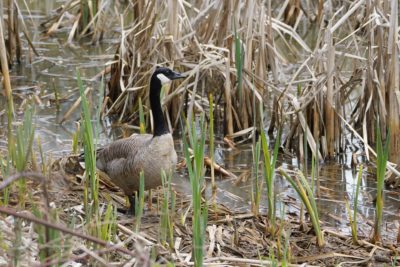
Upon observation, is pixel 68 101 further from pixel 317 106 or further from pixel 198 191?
pixel 198 191

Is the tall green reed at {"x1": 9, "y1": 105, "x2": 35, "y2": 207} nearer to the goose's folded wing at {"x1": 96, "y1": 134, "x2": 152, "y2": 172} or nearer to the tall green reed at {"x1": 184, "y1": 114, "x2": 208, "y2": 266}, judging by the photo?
the tall green reed at {"x1": 184, "y1": 114, "x2": 208, "y2": 266}

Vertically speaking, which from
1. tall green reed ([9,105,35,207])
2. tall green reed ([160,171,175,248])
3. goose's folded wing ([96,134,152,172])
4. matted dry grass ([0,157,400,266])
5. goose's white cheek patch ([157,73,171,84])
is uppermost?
goose's white cheek patch ([157,73,171,84])

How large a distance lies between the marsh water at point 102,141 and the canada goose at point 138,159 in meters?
0.47

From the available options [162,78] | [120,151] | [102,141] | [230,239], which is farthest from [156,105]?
[102,141]

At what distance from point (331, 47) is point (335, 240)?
185cm

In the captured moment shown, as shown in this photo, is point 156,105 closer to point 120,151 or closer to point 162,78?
point 162,78

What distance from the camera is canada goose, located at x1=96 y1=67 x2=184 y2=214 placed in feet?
19.6

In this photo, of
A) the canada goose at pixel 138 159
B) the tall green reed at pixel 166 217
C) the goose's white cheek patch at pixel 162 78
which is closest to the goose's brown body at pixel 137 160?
the canada goose at pixel 138 159

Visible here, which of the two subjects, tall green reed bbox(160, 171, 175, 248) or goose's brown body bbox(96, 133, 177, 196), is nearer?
tall green reed bbox(160, 171, 175, 248)

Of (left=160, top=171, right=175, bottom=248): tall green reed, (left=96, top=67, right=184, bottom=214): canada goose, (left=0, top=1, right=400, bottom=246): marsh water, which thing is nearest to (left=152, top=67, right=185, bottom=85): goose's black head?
(left=96, top=67, right=184, bottom=214): canada goose

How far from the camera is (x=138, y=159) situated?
19.7ft

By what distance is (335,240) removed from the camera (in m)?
5.79

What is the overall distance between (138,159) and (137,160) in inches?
0.4

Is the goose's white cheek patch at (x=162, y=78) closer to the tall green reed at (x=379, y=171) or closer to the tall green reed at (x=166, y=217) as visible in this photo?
the tall green reed at (x=166, y=217)
